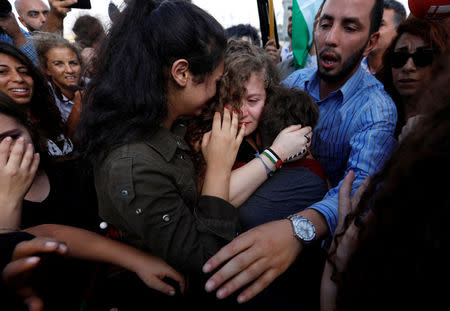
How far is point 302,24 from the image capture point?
3.81 metres

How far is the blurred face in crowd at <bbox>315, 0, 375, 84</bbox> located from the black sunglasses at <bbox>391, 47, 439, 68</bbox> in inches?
19.6

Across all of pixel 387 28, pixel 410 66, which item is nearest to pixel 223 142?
pixel 410 66

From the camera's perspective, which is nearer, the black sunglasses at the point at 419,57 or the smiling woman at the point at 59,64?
the black sunglasses at the point at 419,57

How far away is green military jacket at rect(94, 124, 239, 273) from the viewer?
1.15 m

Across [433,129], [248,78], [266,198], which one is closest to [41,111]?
[248,78]

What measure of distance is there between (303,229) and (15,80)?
2.88 metres

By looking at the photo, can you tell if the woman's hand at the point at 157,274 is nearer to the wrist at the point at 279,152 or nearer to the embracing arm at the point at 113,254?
the embracing arm at the point at 113,254

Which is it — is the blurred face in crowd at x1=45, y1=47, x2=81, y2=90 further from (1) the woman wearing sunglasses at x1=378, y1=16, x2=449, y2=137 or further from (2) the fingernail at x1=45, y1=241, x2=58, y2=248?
(1) the woman wearing sunglasses at x1=378, y1=16, x2=449, y2=137

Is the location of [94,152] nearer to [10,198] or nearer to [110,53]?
[10,198]

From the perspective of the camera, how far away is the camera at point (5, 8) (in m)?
3.10

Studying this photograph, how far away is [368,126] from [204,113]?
1.14 metres

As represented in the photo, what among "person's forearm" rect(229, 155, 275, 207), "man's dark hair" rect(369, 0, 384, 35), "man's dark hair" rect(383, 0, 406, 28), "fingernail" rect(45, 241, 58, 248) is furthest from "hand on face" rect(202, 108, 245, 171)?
"man's dark hair" rect(383, 0, 406, 28)

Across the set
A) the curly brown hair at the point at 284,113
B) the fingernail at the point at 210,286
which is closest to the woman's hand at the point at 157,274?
the fingernail at the point at 210,286

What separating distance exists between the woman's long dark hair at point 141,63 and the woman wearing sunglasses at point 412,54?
199cm
